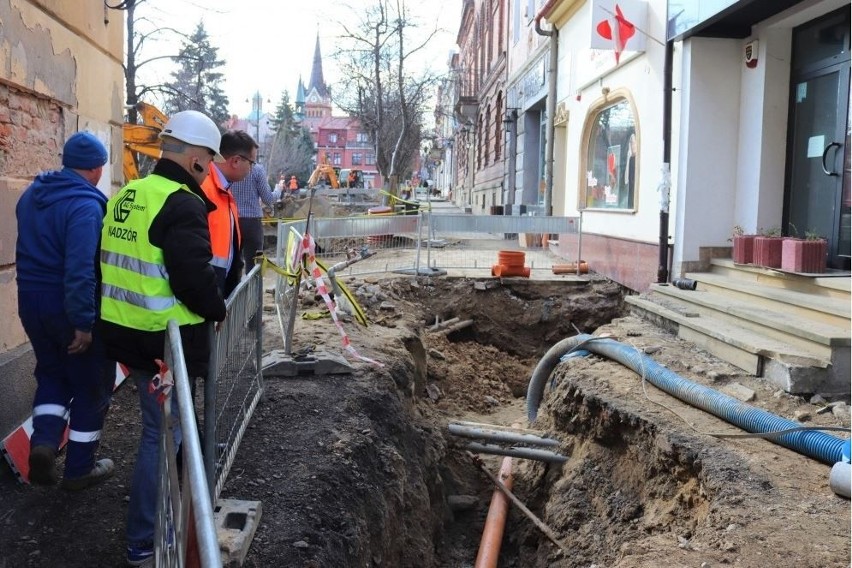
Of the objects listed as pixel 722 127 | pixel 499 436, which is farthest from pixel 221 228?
pixel 722 127

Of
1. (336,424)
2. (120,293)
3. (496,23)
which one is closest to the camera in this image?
(120,293)

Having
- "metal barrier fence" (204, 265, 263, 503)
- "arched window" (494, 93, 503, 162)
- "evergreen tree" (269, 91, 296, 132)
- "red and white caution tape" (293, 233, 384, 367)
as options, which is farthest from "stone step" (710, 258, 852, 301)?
"evergreen tree" (269, 91, 296, 132)

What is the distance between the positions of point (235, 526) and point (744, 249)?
21.1ft

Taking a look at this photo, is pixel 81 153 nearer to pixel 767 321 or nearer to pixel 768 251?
pixel 767 321

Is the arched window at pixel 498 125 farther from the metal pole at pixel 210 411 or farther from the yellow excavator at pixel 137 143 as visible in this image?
the metal pole at pixel 210 411

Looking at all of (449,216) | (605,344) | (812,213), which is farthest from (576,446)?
(449,216)

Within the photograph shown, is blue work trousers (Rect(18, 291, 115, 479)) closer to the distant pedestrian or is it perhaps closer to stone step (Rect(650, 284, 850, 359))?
the distant pedestrian

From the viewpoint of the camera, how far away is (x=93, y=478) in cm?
378

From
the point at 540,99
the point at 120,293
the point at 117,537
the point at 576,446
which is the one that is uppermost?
the point at 540,99

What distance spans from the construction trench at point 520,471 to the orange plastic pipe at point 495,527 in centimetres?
3

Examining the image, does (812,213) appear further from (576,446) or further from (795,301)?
(576,446)

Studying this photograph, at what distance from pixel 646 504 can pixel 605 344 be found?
2.39 m

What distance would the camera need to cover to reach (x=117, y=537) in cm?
337

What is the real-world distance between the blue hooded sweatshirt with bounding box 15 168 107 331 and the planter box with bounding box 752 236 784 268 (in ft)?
Result: 20.4
